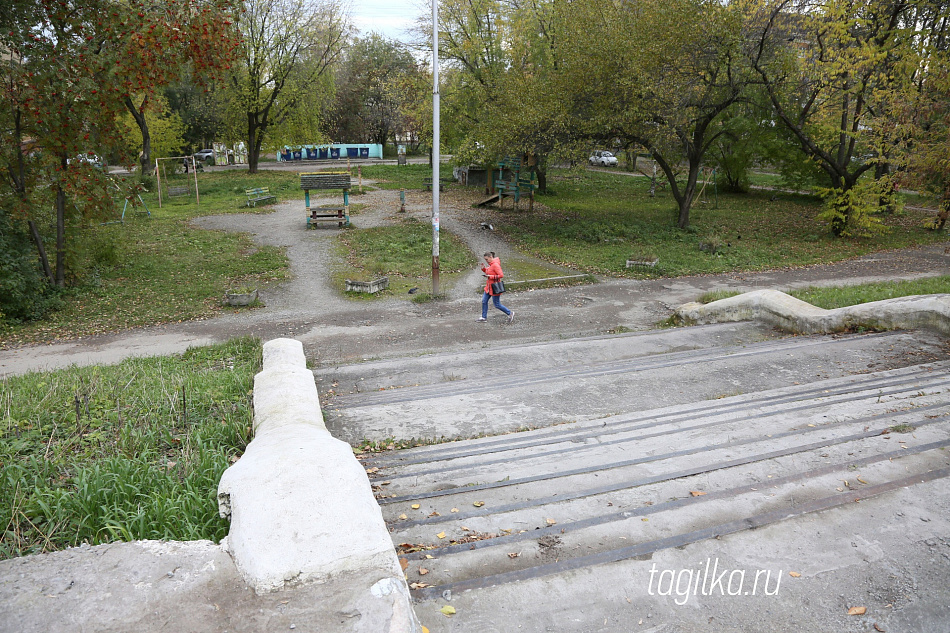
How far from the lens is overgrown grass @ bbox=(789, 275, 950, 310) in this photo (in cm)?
1222

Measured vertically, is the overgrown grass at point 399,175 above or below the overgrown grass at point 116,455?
above

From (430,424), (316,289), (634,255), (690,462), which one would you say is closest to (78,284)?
(316,289)

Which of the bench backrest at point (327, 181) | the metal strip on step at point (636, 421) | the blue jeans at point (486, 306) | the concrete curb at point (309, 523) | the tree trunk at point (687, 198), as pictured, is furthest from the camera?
the bench backrest at point (327, 181)

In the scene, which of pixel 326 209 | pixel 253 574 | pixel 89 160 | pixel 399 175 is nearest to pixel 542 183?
pixel 399 175

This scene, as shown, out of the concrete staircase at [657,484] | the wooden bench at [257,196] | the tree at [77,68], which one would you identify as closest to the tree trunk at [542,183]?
the wooden bench at [257,196]

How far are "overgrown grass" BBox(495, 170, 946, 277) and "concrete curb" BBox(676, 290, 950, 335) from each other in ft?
17.1

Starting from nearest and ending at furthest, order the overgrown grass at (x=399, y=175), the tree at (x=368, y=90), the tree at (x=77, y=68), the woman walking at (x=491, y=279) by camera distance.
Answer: the tree at (x=77, y=68), the woman walking at (x=491, y=279), the overgrown grass at (x=399, y=175), the tree at (x=368, y=90)

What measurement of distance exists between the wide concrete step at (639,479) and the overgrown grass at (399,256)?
33.2 ft

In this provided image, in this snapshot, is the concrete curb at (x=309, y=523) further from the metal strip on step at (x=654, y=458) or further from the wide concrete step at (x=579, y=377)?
the wide concrete step at (x=579, y=377)

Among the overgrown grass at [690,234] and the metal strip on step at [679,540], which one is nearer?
the metal strip on step at [679,540]

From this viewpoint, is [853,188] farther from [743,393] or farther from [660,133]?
[743,393]

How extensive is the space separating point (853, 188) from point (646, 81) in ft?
28.2

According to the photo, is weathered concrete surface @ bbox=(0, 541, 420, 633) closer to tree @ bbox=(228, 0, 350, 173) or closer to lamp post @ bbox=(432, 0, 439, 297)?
lamp post @ bbox=(432, 0, 439, 297)

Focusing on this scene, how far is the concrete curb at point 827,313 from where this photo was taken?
29.7 feet
